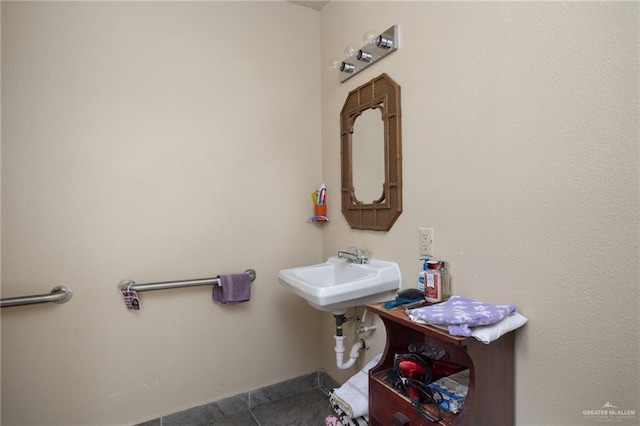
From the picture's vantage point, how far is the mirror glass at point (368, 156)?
4.98ft

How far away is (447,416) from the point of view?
0.90 metres

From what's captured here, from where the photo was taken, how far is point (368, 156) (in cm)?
161

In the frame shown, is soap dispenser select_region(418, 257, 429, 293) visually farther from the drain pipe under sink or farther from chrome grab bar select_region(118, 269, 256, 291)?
chrome grab bar select_region(118, 269, 256, 291)

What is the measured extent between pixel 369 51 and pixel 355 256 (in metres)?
1.00

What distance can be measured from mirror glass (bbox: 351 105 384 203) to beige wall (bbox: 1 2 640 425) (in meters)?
0.17

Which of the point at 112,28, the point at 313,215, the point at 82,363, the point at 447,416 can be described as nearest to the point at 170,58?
the point at 112,28

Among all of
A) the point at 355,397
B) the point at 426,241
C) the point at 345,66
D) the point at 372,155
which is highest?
the point at 345,66

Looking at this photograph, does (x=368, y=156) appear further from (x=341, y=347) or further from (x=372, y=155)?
(x=341, y=347)

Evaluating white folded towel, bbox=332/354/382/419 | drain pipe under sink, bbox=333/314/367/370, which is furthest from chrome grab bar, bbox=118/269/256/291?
white folded towel, bbox=332/354/382/419

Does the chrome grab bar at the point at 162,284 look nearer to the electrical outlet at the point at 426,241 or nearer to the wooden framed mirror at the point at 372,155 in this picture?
the wooden framed mirror at the point at 372,155

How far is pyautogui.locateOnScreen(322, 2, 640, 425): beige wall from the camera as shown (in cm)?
75

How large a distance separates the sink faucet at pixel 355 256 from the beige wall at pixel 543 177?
32 centimetres

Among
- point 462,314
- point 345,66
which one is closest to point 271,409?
point 462,314

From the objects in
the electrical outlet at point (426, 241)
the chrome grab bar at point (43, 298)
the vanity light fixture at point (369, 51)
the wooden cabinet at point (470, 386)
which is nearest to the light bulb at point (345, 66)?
the vanity light fixture at point (369, 51)
